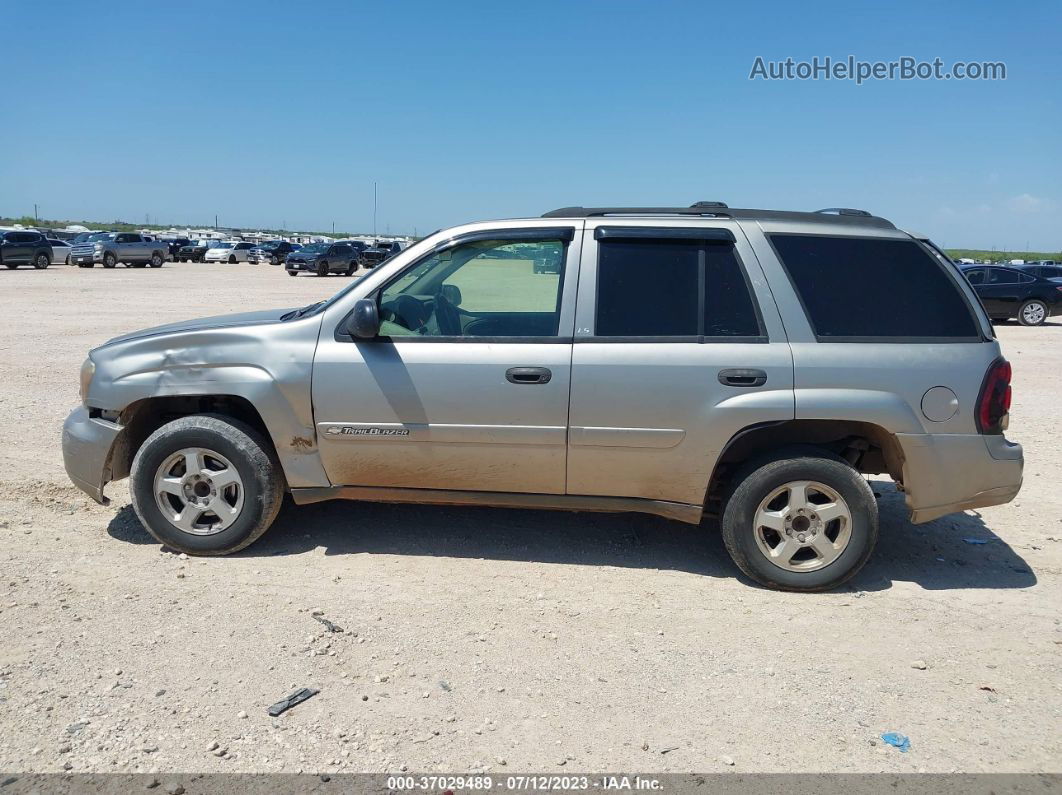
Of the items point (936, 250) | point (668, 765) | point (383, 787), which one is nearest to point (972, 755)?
point (668, 765)

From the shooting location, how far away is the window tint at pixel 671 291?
4562 mm

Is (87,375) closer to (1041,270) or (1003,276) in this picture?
(1003,276)

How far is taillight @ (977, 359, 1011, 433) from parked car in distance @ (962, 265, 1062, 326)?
63.6 feet

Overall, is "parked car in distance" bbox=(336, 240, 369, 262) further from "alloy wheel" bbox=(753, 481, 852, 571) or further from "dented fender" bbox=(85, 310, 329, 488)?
"alloy wheel" bbox=(753, 481, 852, 571)

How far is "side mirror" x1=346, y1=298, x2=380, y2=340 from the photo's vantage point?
4.52 metres

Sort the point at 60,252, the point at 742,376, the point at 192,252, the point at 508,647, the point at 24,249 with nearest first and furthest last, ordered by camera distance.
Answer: the point at 508,647
the point at 742,376
the point at 24,249
the point at 60,252
the point at 192,252

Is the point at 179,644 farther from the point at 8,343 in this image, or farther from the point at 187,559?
the point at 8,343

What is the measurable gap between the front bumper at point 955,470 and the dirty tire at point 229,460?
3.41 m

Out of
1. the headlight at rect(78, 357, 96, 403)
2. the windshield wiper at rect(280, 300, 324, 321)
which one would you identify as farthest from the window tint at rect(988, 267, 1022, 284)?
the headlight at rect(78, 357, 96, 403)

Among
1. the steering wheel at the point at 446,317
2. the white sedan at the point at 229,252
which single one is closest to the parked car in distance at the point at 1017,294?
the steering wheel at the point at 446,317

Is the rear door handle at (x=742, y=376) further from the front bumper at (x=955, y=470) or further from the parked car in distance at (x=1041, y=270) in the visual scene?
the parked car in distance at (x=1041, y=270)

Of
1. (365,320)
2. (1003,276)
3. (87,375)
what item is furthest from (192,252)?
(365,320)

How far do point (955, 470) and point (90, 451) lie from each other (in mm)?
4778

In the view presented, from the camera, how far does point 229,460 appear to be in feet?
15.6
